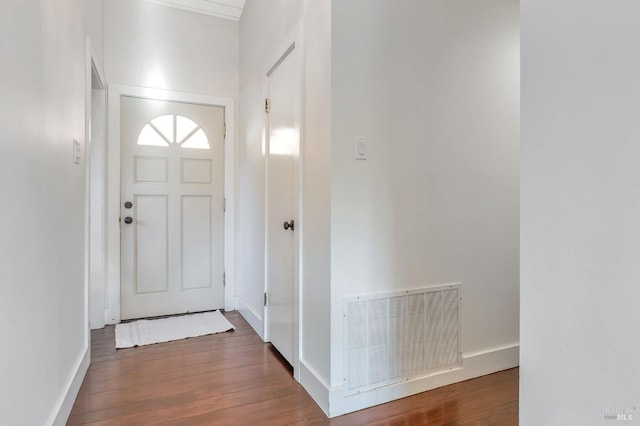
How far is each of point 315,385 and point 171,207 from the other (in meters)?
2.18

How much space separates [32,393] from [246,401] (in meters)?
0.92

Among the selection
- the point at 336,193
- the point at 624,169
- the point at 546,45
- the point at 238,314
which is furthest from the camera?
the point at 238,314

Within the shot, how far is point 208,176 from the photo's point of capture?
3.32m

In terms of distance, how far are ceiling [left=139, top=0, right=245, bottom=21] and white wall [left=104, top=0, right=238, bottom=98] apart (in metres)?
0.04

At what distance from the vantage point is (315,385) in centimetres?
176

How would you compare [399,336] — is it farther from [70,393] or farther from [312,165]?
[70,393]

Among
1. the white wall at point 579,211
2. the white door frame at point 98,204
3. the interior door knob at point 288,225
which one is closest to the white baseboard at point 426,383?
the interior door knob at point 288,225

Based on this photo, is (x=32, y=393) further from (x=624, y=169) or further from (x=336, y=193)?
(x=624, y=169)

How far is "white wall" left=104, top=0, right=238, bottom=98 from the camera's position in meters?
2.99

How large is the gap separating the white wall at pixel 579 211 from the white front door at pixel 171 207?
300 cm

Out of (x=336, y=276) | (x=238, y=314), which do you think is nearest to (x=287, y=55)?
(x=336, y=276)

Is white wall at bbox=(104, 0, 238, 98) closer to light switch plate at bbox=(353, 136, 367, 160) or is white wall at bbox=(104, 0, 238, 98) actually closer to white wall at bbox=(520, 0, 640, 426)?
light switch plate at bbox=(353, 136, 367, 160)

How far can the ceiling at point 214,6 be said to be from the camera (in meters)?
3.16

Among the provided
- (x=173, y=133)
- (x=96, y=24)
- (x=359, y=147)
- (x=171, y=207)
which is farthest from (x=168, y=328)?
(x=96, y=24)
